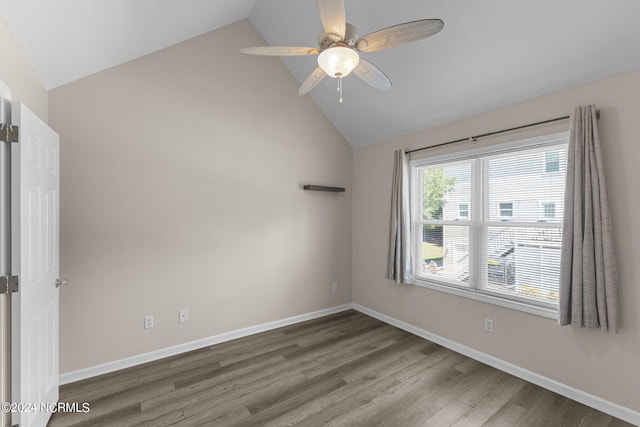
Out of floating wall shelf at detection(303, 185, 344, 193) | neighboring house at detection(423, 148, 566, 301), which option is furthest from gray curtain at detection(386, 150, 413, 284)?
floating wall shelf at detection(303, 185, 344, 193)

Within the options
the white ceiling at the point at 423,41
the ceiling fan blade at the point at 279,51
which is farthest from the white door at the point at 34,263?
the ceiling fan blade at the point at 279,51

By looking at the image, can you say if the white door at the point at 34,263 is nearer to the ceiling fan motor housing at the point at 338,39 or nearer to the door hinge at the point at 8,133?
the door hinge at the point at 8,133

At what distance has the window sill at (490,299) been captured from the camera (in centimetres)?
253

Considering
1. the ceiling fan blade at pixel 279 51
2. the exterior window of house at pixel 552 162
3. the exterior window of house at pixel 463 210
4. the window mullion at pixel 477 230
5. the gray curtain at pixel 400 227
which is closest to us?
the ceiling fan blade at pixel 279 51

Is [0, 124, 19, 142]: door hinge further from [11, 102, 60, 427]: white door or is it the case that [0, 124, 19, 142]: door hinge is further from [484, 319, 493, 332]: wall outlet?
[484, 319, 493, 332]: wall outlet

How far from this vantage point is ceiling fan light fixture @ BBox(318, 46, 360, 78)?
64.6 inches

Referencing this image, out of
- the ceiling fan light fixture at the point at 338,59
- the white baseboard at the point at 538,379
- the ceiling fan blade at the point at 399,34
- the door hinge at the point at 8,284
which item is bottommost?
the white baseboard at the point at 538,379

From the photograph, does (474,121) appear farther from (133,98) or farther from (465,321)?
(133,98)

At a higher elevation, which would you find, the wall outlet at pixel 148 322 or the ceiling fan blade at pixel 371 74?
the ceiling fan blade at pixel 371 74

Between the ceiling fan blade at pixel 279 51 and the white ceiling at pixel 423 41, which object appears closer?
the ceiling fan blade at pixel 279 51

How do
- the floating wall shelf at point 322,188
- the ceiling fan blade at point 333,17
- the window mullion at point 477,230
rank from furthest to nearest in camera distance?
the floating wall shelf at point 322,188 < the window mullion at point 477,230 < the ceiling fan blade at point 333,17

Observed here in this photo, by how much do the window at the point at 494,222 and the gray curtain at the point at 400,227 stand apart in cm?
14

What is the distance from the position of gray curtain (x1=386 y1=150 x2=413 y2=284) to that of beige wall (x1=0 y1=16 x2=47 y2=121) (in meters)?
3.49

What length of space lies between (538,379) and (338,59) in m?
3.11
